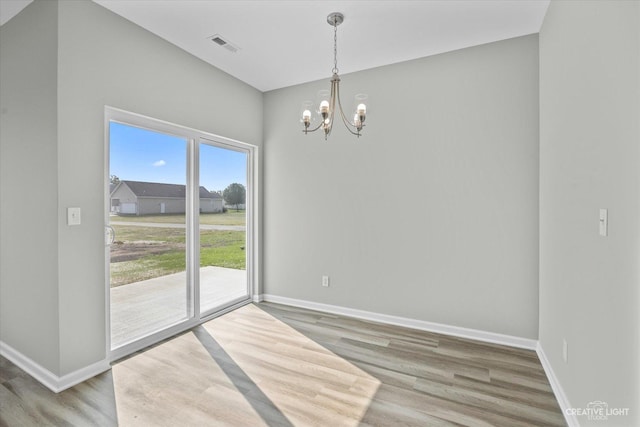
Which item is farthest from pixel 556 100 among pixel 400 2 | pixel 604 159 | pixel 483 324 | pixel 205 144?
pixel 205 144

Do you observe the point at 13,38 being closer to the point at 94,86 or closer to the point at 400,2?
the point at 94,86

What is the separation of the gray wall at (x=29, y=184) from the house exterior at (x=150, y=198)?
1.67ft

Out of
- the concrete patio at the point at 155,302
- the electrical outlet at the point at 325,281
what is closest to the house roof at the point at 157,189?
the concrete patio at the point at 155,302

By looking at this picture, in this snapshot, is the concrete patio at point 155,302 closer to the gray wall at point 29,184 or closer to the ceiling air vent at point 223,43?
the gray wall at point 29,184

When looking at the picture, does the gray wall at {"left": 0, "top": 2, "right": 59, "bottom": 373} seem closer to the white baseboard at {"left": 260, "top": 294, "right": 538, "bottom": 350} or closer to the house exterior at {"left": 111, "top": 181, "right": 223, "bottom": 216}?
the house exterior at {"left": 111, "top": 181, "right": 223, "bottom": 216}

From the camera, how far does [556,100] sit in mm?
2260

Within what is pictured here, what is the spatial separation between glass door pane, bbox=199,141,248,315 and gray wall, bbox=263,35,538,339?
551 millimetres

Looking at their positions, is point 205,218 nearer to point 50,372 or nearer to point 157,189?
point 157,189

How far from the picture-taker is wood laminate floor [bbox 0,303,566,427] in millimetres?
1967

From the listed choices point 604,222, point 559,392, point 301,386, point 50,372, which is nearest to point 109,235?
point 50,372

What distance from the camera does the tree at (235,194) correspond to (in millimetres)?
3879

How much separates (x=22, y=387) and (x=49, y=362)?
0.22 meters

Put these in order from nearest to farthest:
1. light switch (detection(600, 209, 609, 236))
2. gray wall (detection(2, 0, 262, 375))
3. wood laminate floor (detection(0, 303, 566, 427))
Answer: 1. light switch (detection(600, 209, 609, 236))
2. wood laminate floor (detection(0, 303, 566, 427))
3. gray wall (detection(2, 0, 262, 375))

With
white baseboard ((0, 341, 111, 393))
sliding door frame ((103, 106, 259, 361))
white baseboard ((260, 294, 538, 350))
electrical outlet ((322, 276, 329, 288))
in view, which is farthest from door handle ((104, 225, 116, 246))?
electrical outlet ((322, 276, 329, 288))
